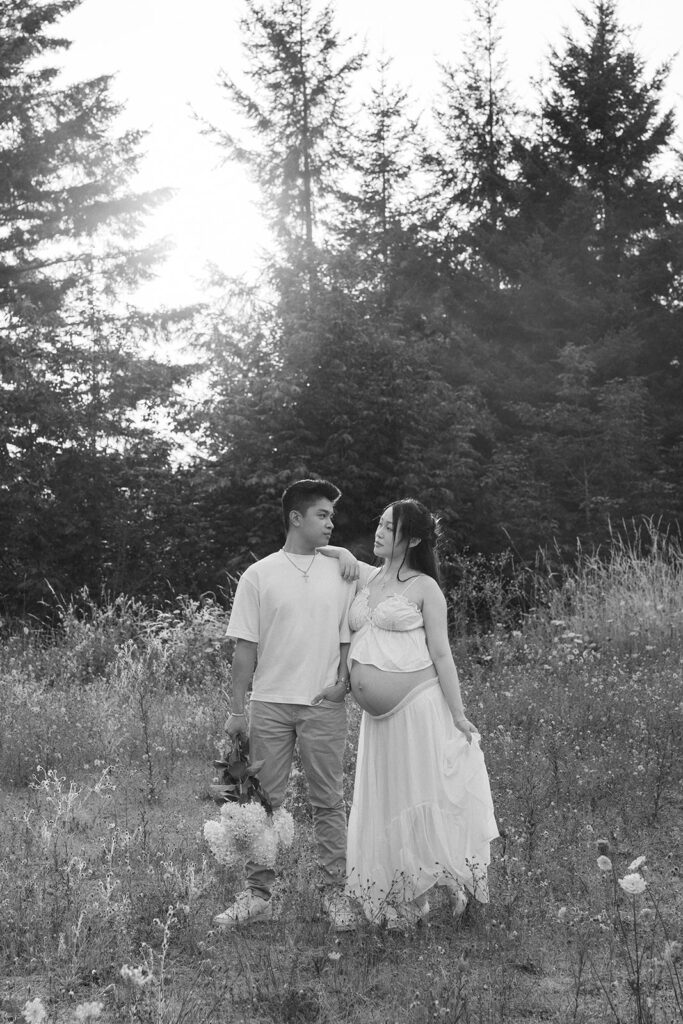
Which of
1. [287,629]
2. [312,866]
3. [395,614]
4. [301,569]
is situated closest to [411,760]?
[395,614]

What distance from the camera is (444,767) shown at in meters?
4.30

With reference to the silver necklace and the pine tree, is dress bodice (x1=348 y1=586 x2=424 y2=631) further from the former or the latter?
the pine tree

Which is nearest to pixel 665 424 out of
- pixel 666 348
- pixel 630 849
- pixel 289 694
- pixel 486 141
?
pixel 666 348

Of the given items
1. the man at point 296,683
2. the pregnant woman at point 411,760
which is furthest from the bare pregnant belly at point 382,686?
the man at point 296,683

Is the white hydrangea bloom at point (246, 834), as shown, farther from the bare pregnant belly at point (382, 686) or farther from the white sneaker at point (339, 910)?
the bare pregnant belly at point (382, 686)

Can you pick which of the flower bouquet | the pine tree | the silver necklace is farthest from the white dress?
the pine tree

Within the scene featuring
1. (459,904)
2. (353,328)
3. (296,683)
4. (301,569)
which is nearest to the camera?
(459,904)

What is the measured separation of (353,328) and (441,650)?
1313 cm

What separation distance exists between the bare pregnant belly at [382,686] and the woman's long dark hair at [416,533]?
416 mm

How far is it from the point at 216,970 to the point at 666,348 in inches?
872

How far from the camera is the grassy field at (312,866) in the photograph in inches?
140

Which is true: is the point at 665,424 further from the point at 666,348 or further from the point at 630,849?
the point at 630,849

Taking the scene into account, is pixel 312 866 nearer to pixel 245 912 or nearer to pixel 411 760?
pixel 245 912

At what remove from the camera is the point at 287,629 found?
439 centimetres
